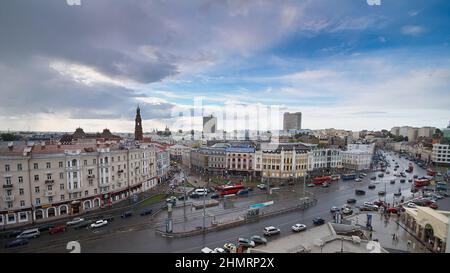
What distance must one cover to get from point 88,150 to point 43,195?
2909mm

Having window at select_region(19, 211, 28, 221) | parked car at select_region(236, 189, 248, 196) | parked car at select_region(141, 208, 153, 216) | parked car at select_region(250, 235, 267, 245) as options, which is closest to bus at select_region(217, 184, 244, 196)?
parked car at select_region(236, 189, 248, 196)

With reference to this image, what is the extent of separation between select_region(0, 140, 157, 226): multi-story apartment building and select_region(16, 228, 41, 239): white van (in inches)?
71.7

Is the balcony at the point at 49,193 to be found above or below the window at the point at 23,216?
above

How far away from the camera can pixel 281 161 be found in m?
21.7

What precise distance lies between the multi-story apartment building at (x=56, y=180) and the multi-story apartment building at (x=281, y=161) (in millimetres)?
11663

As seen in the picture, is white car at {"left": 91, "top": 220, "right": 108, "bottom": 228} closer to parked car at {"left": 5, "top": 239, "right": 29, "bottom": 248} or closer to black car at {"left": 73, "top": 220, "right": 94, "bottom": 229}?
black car at {"left": 73, "top": 220, "right": 94, "bottom": 229}

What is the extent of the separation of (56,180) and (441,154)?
40.0 m

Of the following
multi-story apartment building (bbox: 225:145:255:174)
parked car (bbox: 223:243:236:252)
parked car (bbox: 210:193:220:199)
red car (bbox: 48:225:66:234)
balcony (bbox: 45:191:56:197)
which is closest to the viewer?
parked car (bbox: 223:243:236:252)

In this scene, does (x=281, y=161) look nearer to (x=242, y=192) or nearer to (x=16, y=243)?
(x=242, y=192)

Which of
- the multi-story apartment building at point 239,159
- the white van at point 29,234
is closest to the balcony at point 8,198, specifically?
the white van at point 29,234

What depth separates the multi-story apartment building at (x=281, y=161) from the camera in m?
21.7

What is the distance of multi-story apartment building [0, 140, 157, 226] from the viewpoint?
10.9 meters

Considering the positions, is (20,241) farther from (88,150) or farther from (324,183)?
(324,183)

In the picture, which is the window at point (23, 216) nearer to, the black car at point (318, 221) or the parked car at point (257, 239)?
the parked car at point (257, 239)
